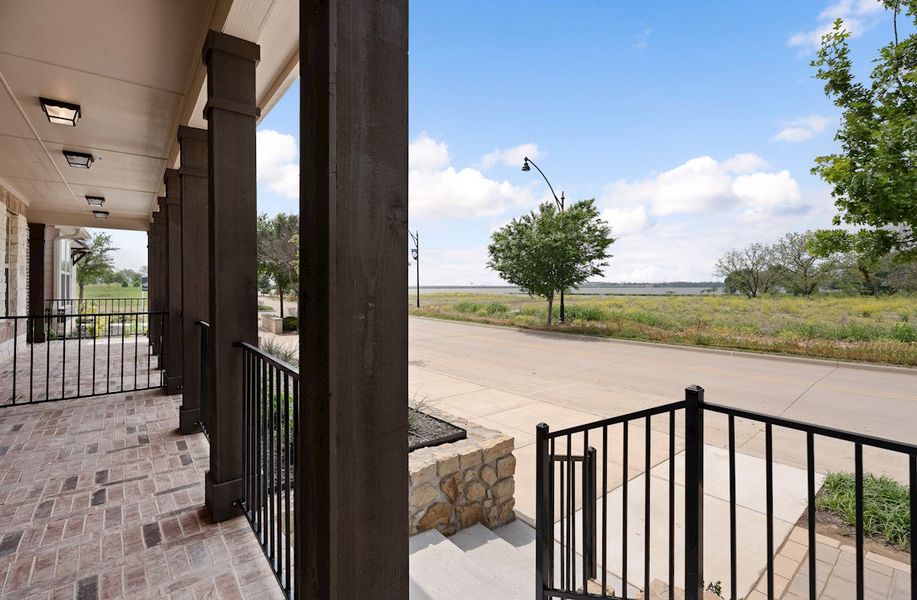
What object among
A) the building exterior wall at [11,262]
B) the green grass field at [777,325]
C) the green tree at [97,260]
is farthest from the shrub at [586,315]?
the green tree at [97,260]

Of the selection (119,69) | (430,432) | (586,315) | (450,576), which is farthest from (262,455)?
(586,315)

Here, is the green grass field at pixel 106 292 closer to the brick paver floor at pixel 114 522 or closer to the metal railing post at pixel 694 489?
the brick paver floor at pixel 114 522

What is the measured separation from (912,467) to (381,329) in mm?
1407

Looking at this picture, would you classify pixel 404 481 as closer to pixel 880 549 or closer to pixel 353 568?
pixel 353 568

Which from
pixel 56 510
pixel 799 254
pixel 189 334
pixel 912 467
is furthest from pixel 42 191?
pixel 799 254

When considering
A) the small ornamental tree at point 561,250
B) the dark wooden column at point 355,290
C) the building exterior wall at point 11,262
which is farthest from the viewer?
the small ornamental tree at point 561,250

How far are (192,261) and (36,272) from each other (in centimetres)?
853

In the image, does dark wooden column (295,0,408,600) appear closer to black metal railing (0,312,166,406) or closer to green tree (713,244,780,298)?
black metal railing (0,312,166,406)

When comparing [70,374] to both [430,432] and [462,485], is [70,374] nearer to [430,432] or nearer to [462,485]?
[430,432]

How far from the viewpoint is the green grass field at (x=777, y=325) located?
1037 centimetres

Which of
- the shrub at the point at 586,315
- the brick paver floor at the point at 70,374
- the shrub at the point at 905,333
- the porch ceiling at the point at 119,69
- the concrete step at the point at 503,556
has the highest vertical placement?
the porch ceiling at the point at 119,69

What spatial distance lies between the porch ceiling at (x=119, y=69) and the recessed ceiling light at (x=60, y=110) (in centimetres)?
6

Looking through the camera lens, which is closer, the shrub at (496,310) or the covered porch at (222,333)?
the covered porch at (222,333)

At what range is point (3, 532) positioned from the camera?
7.11ft
